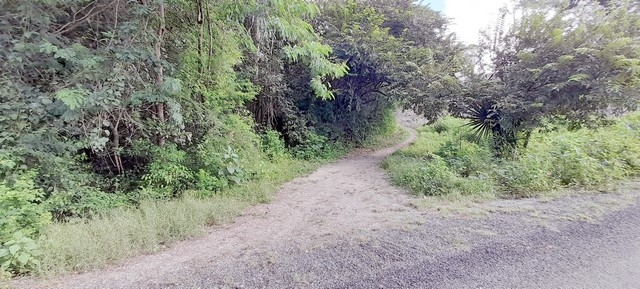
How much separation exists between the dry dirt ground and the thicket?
64 centimetres

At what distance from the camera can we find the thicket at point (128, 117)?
11.4 feet

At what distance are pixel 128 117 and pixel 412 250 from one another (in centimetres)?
481

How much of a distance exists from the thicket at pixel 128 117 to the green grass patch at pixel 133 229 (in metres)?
0.02

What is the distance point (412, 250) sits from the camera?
3.07 meters

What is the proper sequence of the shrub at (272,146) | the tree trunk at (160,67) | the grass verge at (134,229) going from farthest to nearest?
the shrub at (272,146)
the tree trunk at (160,67)
the grass verge at (134,229)

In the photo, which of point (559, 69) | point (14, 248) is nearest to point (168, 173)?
point (14, 248)

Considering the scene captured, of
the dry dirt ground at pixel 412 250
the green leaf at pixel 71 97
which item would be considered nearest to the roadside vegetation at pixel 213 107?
the green leaf at pixel 71 97

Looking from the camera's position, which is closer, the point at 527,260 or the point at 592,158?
the point at 527,260

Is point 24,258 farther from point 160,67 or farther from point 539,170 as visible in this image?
point 539,170

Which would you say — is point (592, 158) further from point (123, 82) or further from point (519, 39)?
point (123, 82)

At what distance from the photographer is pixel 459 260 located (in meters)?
2.85

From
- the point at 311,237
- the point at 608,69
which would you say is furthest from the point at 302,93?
the point at 608,69

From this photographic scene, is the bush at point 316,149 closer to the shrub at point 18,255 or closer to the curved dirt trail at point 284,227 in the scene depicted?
the curved dirt trail at point 284,227

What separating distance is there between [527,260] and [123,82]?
5.57m
